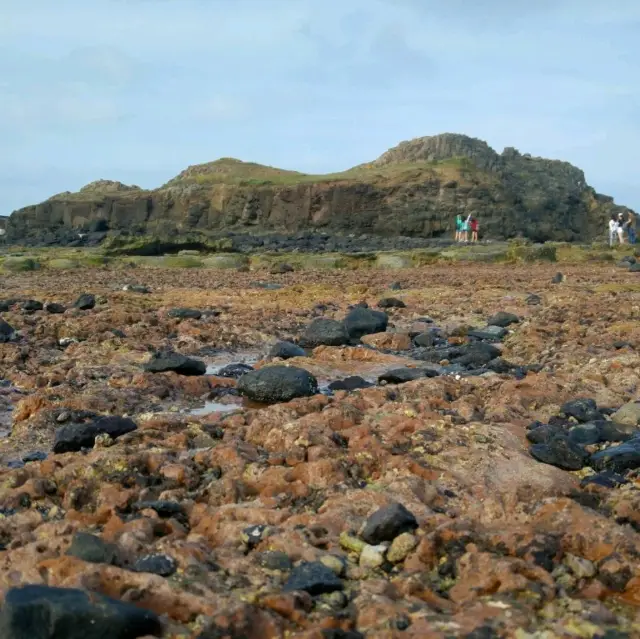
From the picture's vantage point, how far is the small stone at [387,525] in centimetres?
286

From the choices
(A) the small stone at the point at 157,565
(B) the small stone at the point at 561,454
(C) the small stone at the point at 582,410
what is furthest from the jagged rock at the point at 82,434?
(C) the small stone at the point at 582,410

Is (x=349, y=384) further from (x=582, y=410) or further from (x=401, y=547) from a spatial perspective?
(x=401, y=547)

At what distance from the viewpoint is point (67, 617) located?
7.01 ft

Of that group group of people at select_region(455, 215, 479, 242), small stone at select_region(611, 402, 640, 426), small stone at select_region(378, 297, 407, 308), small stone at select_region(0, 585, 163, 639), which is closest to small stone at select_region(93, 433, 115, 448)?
small stone at select_region(0, 585, 163, 639)

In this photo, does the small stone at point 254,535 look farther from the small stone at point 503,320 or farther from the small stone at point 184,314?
the small stone at point 184,314

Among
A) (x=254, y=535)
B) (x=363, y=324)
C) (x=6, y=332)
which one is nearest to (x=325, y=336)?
(x=363, y=324)

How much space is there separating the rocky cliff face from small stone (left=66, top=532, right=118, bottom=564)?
4449 cm

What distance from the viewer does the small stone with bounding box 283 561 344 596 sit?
2.52 m

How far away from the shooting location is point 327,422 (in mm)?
4223

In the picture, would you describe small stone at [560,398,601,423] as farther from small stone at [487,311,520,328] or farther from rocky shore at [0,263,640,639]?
small stone at [487,311,520,328]

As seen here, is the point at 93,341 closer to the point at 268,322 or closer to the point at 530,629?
the point at 268,322

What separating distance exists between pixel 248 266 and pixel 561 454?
19.7 metres

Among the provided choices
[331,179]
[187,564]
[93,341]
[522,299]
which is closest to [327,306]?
[522,299]

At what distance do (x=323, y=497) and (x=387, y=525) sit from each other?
0.51 meters
